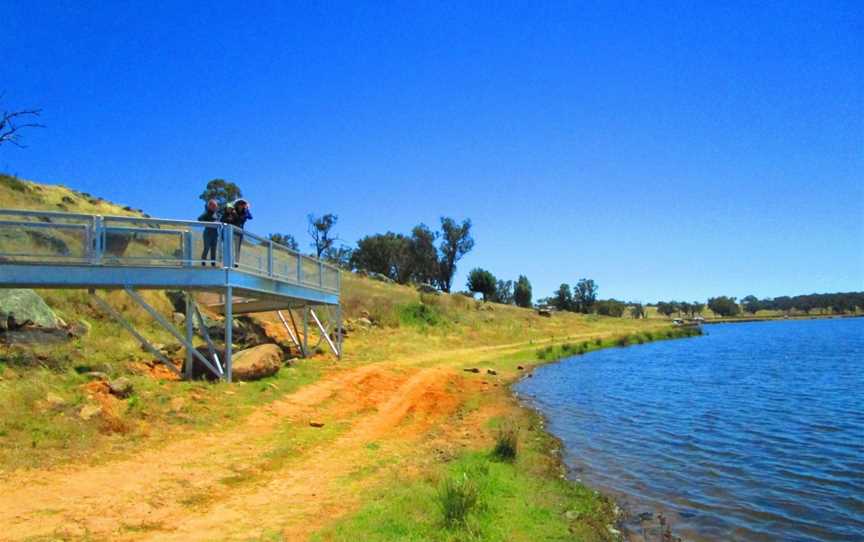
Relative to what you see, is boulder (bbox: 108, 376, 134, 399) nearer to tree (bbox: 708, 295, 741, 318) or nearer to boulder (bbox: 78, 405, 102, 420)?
boulder (bbox: 78, 405, 102, 420)

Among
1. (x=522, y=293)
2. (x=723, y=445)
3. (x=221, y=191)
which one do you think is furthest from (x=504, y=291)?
(x=723, y=445)

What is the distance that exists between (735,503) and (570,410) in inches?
337

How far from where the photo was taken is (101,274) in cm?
1323

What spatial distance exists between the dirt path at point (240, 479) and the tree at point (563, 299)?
10656 centimetres

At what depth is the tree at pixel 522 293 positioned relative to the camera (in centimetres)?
10662

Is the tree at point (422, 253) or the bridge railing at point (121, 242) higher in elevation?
the tree at point (422, 253)

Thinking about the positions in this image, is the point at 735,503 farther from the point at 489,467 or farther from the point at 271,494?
the point at 271,494

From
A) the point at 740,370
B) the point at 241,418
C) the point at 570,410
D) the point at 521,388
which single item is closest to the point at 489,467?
the point at 241,418

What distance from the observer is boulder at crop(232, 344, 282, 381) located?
15.1 m

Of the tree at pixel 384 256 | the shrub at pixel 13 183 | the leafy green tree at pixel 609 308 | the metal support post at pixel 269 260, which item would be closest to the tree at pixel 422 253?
the tree at pixel 384 256

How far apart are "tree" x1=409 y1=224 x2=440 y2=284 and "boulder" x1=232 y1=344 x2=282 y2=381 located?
7589 centimetres

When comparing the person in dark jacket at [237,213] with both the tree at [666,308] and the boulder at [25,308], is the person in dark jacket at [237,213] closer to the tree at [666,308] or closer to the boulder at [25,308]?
the boulder at [25,308]

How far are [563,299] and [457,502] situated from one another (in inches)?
4514

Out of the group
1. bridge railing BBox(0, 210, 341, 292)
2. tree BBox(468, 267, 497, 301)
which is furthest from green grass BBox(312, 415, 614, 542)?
tree BBox(468, 267, 497, 301)
